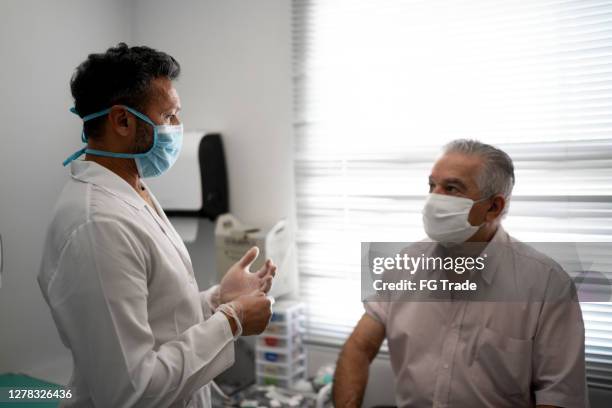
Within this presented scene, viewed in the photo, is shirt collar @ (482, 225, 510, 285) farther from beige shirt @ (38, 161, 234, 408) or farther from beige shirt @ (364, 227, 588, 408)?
beige shirt @ (38, 161, 234, 408)

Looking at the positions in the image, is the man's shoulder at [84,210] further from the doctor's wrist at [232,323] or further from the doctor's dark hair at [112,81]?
the doctor's wrist at [232,323]

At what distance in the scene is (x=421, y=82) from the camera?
205cm

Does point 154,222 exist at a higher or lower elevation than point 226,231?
higher

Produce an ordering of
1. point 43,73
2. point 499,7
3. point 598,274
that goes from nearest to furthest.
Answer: point 598,274 < point 499,7 < point 43,73

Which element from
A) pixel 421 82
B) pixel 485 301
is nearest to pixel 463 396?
pixel 485 301

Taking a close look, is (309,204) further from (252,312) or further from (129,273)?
(129,273)

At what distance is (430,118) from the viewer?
2.04 meters

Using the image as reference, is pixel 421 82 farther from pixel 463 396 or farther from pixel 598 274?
pixel 463 396

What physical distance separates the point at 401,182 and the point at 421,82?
0.44m

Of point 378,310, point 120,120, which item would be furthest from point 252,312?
point 378,310

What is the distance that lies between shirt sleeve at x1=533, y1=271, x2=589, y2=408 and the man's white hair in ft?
1.10

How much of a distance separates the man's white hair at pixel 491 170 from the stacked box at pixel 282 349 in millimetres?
1093

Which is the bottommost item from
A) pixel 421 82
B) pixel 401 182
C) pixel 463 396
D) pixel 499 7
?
pixel 463 396

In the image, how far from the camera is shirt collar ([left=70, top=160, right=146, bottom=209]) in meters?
1.13
